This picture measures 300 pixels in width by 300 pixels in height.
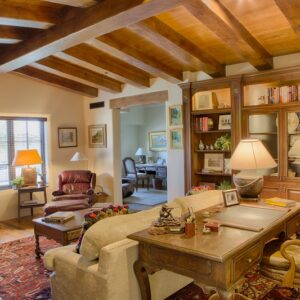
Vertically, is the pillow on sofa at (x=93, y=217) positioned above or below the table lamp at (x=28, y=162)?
below

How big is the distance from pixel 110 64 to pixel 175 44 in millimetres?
1750

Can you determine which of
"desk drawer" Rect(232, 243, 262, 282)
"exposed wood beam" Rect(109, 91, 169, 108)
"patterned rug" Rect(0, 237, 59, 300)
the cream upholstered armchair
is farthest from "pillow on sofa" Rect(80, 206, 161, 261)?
"exposed wood beam" Rect(109, 91, 169, 108)

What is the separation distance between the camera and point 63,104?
7.13 meters

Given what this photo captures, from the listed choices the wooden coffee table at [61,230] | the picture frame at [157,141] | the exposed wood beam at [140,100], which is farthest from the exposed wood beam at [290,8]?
the picture frame at [157,141]

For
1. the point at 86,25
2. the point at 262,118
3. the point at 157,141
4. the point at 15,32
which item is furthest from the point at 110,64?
the point at 157,141

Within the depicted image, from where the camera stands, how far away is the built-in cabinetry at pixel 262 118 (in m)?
4.33

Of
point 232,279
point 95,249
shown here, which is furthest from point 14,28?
point 232,279

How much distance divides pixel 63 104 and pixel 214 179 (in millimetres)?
3798

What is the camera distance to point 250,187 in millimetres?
3055

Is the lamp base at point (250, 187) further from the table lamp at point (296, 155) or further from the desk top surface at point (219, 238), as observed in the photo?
the table lamp at point (296, 155)

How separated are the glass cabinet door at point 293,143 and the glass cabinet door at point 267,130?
6.7 inches

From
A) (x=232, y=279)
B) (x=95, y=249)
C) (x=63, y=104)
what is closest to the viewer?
(x=232, y=279)

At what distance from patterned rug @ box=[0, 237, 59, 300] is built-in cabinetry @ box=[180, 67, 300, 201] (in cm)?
265

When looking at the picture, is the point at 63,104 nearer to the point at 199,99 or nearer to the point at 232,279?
the point at 199,99
